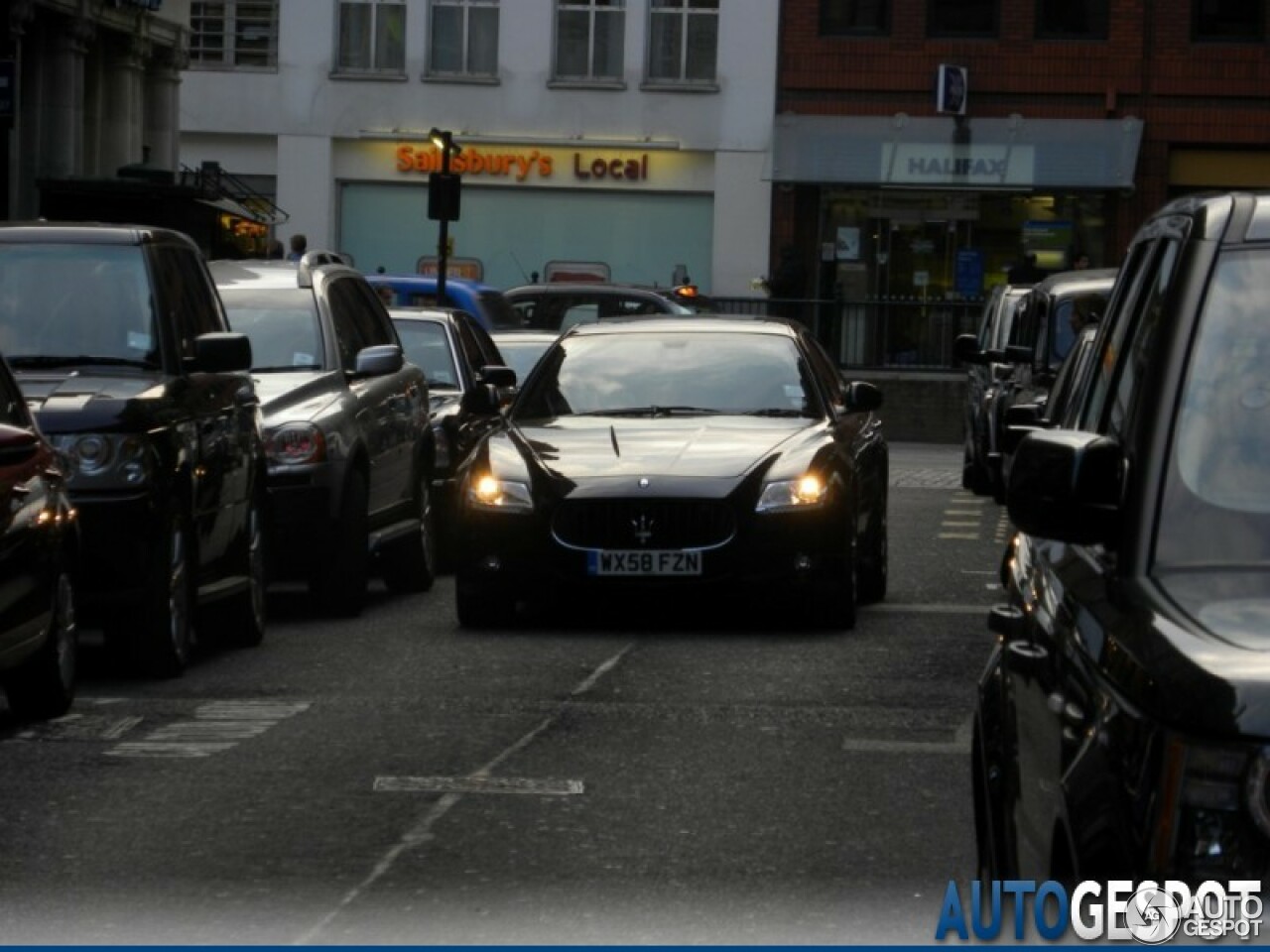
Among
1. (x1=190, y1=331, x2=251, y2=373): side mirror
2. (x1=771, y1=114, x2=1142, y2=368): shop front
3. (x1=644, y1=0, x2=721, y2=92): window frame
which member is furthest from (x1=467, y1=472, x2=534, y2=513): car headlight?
(x1=644, y1=0, x2=721, y2=92): window frame

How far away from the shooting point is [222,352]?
12.5m

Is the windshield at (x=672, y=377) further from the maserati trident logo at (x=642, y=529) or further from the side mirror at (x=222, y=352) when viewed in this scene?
the side mirror at (x=222, y=352)

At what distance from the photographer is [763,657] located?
13.0 meters

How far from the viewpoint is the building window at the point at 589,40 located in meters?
54.9

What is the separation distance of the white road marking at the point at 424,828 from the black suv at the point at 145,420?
1720 mm

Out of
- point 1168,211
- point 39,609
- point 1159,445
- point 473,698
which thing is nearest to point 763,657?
point 473,698

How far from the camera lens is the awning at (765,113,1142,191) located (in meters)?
51.5

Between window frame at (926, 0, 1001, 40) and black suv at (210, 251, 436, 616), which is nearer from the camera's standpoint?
black suv at (210, 251, 436, 616)

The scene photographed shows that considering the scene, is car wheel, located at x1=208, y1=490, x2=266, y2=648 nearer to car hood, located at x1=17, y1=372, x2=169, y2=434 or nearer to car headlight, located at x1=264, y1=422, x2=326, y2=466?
car headlight, located at x1=264, y1=422, x2=326, y2=466

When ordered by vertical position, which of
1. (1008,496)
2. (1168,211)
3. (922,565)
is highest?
(1168,211)

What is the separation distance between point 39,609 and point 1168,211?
5675mm

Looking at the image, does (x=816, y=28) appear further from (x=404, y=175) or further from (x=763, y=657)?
(x=763, y=657)

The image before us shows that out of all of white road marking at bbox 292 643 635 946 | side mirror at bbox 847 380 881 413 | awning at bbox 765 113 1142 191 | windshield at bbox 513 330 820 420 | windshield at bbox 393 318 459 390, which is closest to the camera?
white road marking at bbox 292 643 635 946

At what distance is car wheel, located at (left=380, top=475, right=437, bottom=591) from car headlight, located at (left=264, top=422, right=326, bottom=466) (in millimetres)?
1741
